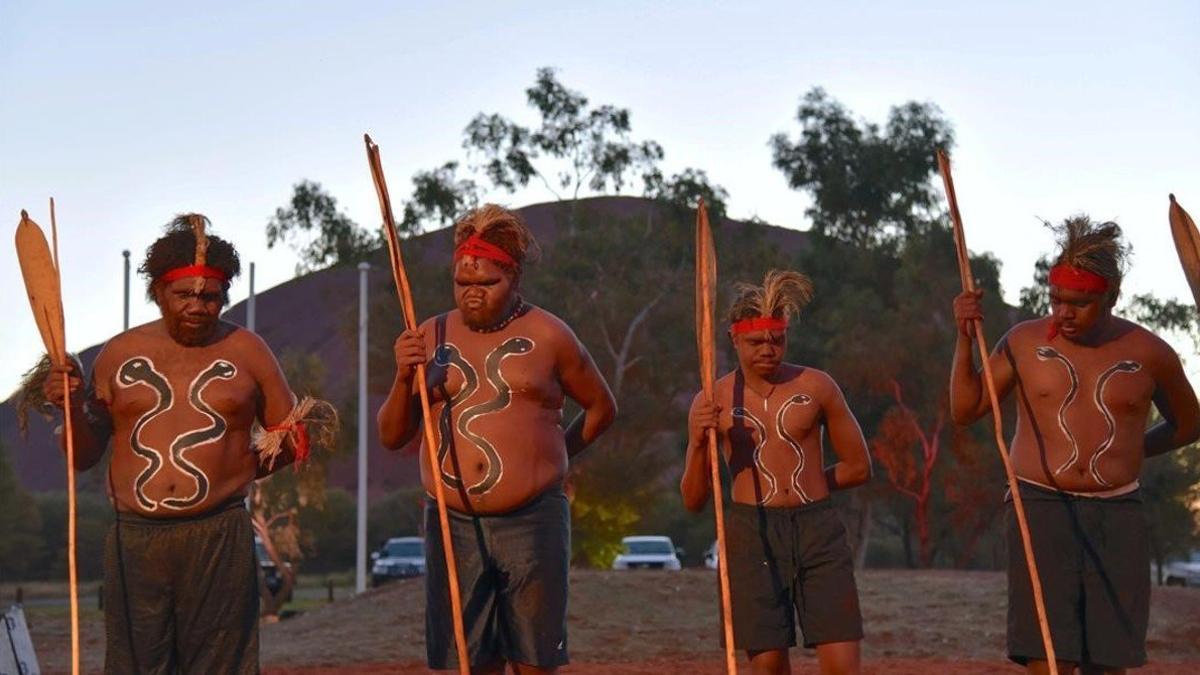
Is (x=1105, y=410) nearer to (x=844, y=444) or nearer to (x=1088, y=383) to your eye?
(x=1088, y=383)

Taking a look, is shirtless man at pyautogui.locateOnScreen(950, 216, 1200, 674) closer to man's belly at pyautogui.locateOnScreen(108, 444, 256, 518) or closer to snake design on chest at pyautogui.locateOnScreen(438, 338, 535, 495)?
snake design on chest at pyautogui.locateOnScreen(438, 338, 535, 495)

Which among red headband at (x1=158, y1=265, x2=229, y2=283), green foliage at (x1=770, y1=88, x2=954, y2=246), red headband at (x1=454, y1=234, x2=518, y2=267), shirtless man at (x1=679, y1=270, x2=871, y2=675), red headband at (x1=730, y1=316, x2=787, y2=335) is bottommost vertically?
shirtless man at (x1=679, y1=270, x2=871, y2=675)

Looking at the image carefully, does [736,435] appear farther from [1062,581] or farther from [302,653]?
[302,653]

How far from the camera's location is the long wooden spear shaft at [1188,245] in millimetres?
8984

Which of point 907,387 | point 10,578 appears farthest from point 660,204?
point 10,578

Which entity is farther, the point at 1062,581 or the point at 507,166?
the point at 507,166

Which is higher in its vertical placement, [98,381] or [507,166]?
[507,166]

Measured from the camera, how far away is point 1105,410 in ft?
28.2

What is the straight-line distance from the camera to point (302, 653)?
20.1 m

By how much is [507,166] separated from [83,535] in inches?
641

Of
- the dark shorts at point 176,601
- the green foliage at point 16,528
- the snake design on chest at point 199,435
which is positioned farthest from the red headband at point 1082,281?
the green foliage at point 16,528

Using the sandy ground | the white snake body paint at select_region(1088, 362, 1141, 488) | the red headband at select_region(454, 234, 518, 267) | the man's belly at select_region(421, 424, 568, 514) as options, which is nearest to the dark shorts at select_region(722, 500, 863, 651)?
the white snake body paint at select_region(1088, 362, 1141, 488)

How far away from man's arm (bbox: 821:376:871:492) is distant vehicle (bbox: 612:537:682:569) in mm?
30903

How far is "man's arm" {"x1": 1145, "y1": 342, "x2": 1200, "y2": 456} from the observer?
8.76 metres
